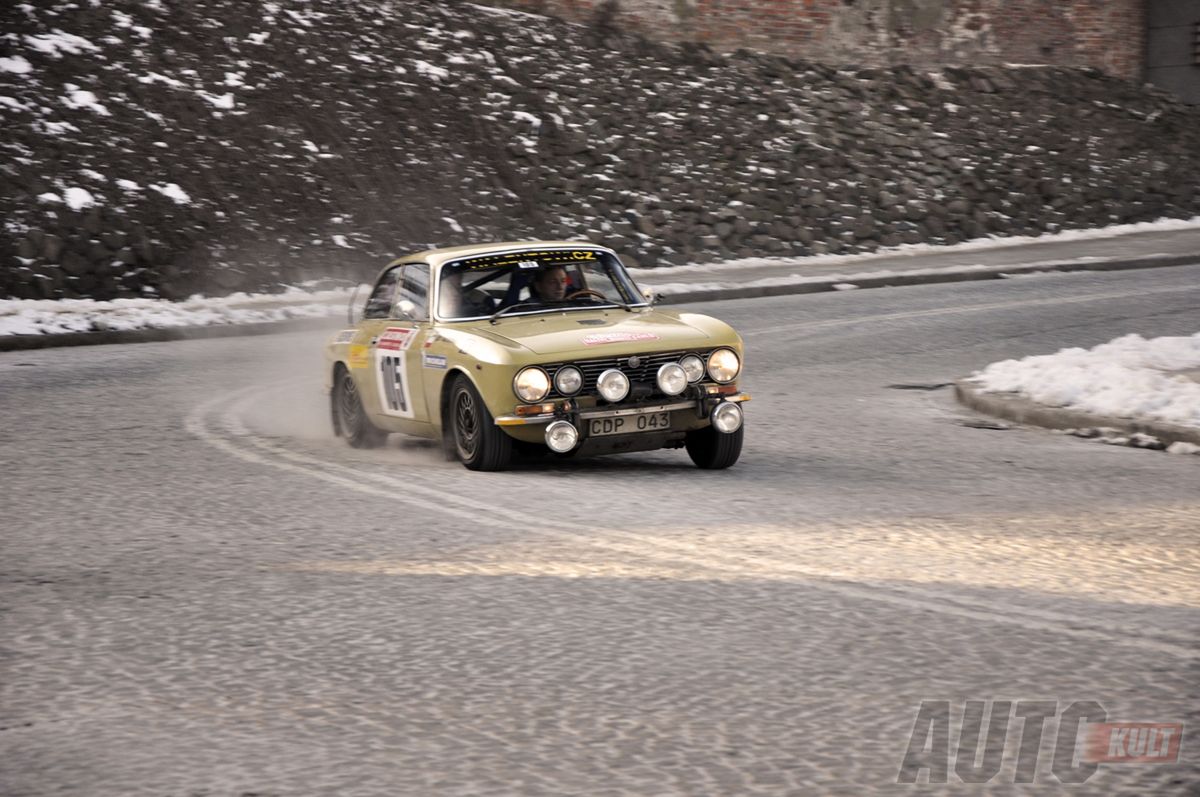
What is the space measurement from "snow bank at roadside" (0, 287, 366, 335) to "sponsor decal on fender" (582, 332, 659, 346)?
1209 cm

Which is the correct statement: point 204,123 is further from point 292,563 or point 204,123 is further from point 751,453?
point 292,563

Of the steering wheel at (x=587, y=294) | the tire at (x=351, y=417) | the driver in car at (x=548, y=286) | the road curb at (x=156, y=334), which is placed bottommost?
the tire at (x=351, y=417)

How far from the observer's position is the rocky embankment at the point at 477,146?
24.2 m

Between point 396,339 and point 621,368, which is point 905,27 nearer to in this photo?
point 396,339

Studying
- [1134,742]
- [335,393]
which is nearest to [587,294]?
[335,393]

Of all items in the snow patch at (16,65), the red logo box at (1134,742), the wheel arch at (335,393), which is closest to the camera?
the red logo box at (1134,742)

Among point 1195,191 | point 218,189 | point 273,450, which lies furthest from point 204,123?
point 1195,191

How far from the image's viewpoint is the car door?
10.4 m

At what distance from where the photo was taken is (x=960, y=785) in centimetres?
411

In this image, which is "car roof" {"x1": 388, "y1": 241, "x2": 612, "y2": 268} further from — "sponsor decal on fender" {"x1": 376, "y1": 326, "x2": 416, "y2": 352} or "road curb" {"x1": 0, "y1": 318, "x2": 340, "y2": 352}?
"road curb" {"x1": 0, "y1": 318, "x2": 340, "y2": 352}

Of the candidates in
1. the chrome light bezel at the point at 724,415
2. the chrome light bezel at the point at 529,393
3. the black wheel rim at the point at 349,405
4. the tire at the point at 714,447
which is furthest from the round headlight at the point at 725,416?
the black wheel rim at the point at 349,405

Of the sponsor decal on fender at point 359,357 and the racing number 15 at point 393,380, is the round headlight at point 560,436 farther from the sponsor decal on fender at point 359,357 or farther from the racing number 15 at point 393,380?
the sponsor decal on fender at point 359,357

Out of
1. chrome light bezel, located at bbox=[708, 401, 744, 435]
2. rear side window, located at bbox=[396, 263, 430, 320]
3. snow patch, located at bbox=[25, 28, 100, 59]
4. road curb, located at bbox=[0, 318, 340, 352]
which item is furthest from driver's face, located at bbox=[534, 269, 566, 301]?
snow patch, located at bbox=[25, 28, 100, 59]

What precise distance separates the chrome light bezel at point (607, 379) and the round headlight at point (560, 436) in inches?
10.3
